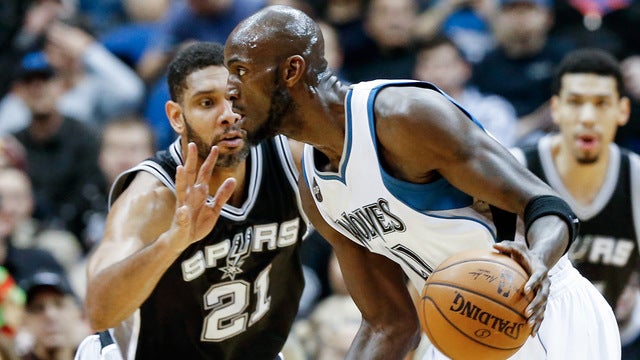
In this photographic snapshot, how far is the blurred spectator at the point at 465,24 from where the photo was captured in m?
9.80

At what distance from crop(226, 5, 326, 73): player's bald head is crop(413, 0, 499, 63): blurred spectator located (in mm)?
5439

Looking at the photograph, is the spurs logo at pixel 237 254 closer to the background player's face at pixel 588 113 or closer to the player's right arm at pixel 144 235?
the player's right arm at pixel 144 235

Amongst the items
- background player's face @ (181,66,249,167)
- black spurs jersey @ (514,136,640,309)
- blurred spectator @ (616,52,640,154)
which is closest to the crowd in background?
blurred spectator @ (616,52,640,154)

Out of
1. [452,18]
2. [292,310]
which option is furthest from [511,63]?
[292,310]

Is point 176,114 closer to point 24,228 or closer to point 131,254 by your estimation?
point 131,254

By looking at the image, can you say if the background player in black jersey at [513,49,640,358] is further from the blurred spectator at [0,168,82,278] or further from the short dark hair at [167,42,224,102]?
the blurred spectator at [0,168,82,278]

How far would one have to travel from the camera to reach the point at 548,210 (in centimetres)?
387

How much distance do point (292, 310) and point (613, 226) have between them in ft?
7.04

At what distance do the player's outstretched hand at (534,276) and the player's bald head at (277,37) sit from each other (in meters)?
1.13

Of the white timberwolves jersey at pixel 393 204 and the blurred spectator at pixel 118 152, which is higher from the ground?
the white timberwolves jersey at pixel 393 204

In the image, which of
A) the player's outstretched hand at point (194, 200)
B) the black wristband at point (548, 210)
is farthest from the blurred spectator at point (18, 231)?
the black wristband at point (548, 210)

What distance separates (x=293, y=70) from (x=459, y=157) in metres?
0.75

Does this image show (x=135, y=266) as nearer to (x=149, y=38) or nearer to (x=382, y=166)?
(x=382, y=166)

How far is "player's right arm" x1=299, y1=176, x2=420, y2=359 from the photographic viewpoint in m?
4.74
